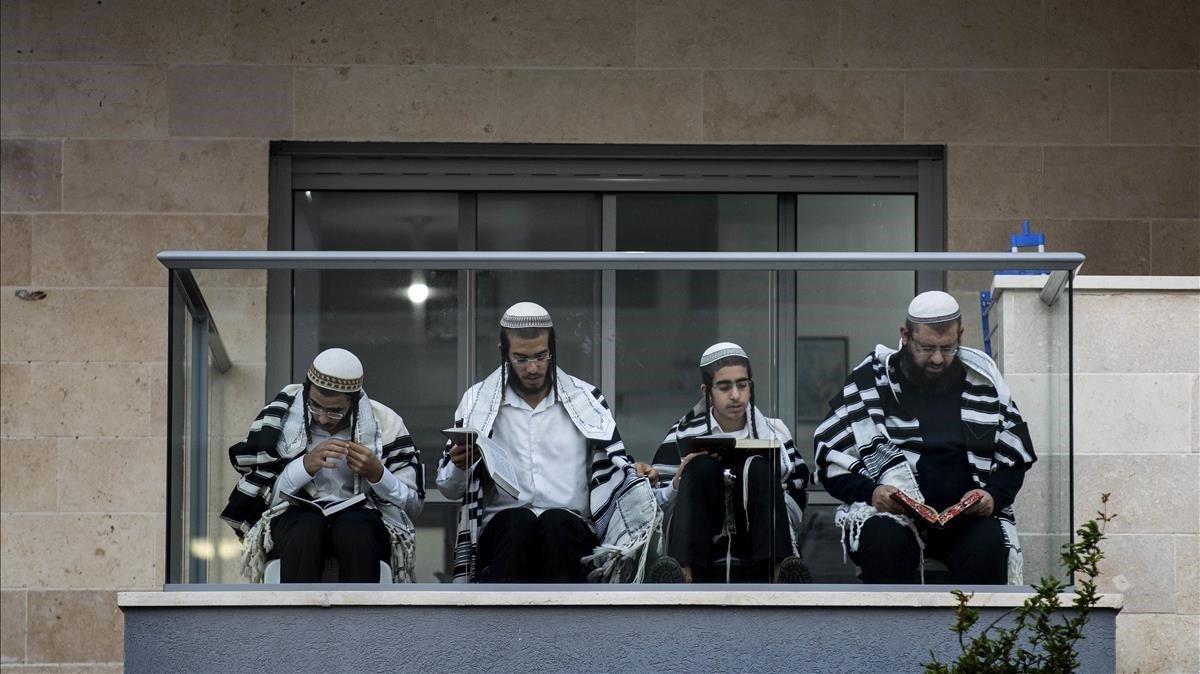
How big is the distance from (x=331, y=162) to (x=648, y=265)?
3025 millimetres

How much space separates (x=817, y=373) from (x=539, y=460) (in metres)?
0.90

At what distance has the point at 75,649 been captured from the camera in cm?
791

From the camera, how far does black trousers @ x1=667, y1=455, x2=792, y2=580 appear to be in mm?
5602

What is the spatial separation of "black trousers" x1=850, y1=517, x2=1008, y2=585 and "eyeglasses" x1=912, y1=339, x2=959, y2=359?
1.69 ft

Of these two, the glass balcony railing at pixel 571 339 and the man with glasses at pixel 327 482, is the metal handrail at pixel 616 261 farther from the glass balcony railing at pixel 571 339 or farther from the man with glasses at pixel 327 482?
the man with glasses at pixel 327 482

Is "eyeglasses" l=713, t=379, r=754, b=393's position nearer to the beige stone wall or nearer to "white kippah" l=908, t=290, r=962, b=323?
Result: "white kippah" l=908, t=290, r=962, b=323

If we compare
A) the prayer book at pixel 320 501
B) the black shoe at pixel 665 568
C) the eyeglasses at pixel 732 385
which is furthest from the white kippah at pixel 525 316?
the black shoe at pixel 665 568

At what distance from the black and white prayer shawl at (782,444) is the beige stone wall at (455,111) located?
9.38 feet

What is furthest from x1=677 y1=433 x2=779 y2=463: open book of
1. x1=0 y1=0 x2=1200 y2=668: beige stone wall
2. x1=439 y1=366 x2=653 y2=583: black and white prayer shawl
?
x1=0 y1=0 x2=1200 y2=668: beige stone wall

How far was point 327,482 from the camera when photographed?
219 inches

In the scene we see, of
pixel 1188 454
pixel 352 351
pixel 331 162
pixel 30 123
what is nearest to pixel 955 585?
pixel 1188 454

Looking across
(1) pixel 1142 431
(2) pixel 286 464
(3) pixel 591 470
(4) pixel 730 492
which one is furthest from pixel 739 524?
(1) pixel 1142 431

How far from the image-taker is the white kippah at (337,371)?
5.61 meters

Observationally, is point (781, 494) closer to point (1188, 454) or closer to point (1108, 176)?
point (1188, 454)
